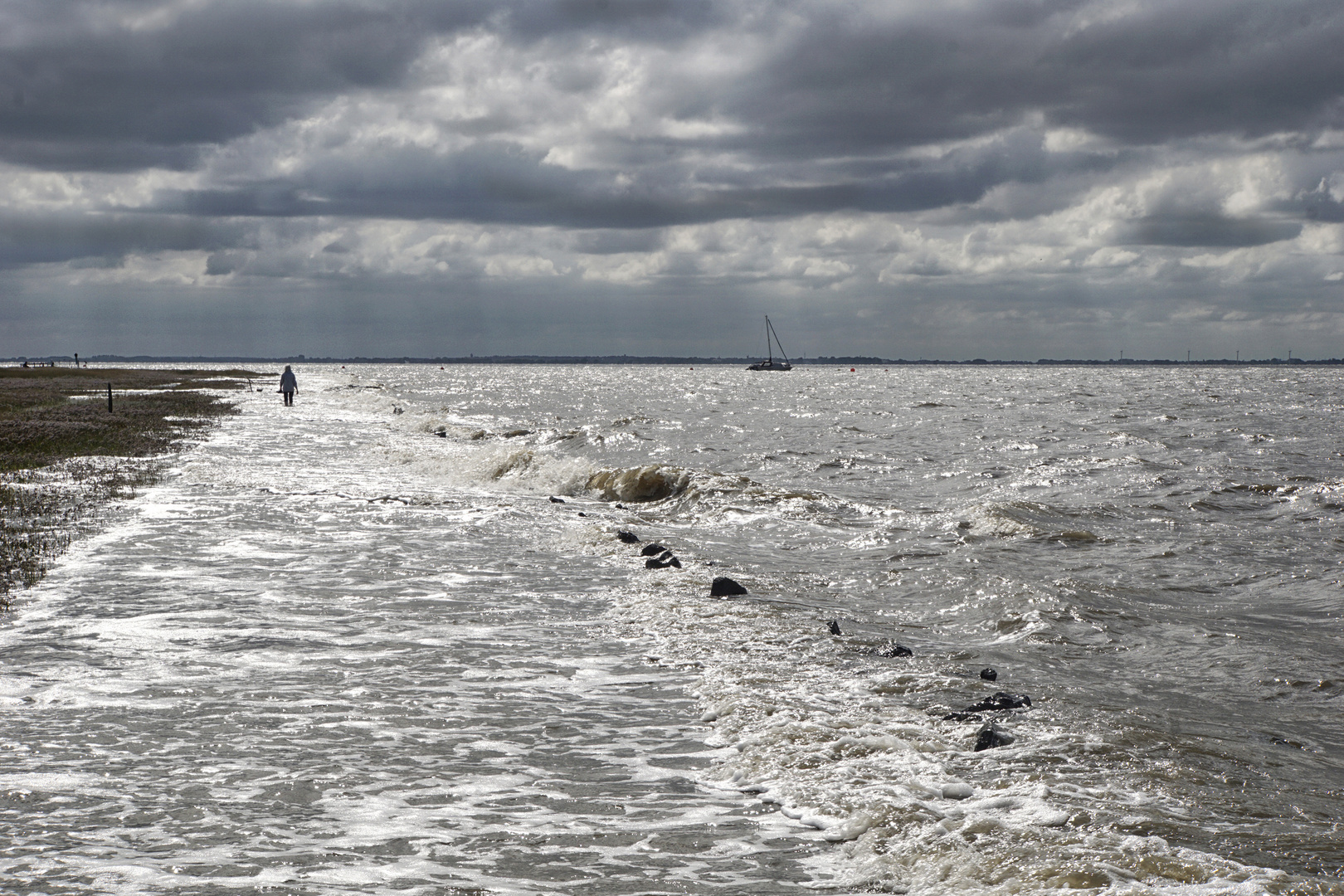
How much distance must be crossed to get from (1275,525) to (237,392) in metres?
86.6

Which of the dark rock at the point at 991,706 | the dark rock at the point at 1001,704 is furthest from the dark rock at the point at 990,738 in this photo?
the dark rock at the point at 1001,704

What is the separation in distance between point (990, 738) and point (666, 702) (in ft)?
9.72

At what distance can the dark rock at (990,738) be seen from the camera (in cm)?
811

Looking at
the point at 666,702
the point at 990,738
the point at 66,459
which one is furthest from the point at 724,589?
the point at 66,459

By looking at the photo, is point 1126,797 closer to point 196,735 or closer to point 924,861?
point 924,861

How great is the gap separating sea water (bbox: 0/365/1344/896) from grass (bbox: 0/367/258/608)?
3.45 ft

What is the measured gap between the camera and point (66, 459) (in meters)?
29.1

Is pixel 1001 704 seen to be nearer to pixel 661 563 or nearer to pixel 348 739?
pixel 348 739

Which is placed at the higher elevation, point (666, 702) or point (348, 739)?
point (348, 739)

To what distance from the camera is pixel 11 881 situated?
18.4 ft

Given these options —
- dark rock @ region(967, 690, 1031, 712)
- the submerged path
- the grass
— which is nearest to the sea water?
the submerged path

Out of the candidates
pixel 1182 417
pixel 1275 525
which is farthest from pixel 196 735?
pixel 1182 417

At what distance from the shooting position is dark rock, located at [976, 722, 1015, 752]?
8109 mm

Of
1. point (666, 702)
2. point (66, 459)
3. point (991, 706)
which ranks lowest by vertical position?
point (666, 702)
